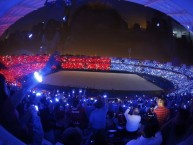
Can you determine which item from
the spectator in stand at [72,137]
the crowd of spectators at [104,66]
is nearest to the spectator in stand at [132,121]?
the spectator in stand at [72,137]

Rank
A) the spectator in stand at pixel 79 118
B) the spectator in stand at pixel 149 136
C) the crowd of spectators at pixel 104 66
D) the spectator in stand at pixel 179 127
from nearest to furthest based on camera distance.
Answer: the spectator in stand at pixel 149 136, the spectator in stand at pixel 179 127, the spectator in stand at pixel 79 118, the crowd of spectators at pixel 104 66

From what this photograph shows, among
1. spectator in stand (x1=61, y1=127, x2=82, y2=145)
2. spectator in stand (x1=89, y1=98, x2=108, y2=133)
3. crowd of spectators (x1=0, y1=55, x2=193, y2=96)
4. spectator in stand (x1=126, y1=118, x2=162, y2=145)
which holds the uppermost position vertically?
spectator in stand (x1=61, y1=127, x2=82, y2=145)

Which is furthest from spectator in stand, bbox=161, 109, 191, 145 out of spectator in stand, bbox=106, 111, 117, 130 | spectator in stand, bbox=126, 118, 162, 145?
spectator in stand, bbox=106, 111, 117, 130

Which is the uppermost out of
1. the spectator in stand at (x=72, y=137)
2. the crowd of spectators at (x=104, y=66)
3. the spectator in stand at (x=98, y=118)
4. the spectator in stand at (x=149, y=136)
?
the spectator in stand at (x=72, y=137)

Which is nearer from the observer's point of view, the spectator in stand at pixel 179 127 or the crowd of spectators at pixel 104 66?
the spectator in stand at pixel 179 127

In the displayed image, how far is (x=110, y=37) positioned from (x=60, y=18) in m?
5.30

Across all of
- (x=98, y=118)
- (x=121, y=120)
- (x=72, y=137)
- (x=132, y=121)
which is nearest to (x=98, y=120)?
(x=98, y=118)

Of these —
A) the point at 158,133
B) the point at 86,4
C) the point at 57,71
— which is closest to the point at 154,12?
the point at 86,4

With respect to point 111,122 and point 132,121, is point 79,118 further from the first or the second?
point 132,121

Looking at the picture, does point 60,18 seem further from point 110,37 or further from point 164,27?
point 164,27

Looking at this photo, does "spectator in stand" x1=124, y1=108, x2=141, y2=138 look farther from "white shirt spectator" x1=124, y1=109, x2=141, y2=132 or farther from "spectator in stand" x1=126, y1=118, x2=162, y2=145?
"spectator in stand" x1=126, y1=118, x2=162, y2=145

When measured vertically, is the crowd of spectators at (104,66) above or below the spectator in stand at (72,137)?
below

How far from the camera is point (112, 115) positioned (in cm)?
754

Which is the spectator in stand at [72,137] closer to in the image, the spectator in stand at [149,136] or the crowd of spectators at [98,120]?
the crowd of spectators at [98,120]
